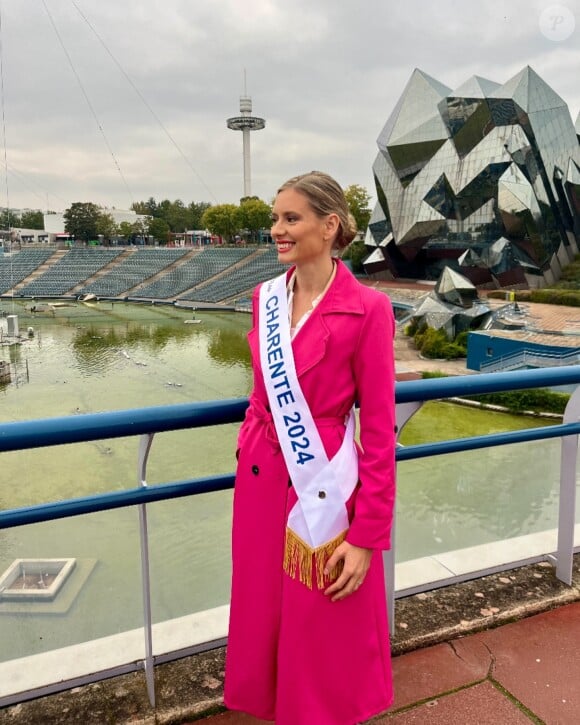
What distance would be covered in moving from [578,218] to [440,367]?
2087cm

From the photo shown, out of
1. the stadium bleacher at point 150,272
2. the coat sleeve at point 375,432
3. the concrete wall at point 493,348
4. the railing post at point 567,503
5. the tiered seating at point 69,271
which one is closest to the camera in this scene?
the coat sleeve at point 375,432

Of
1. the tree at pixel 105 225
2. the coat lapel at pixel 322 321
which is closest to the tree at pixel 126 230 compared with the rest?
the tree at pixel 105 225

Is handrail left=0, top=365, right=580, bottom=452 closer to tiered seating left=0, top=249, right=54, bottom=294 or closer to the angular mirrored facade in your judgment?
the angular mirrored facade

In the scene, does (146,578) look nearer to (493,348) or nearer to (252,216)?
(493,348)

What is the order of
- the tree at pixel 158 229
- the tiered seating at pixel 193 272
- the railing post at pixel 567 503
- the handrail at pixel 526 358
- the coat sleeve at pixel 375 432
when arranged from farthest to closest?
the tree at pixel 158 229 < the tiered seating at pixel 193 272 < the handrail at pixel 526 358 < the railing post at pixel 567 503 < the coat sleeve at pixel 375 432

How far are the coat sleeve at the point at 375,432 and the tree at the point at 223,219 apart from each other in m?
65.5

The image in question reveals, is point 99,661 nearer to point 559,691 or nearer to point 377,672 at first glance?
point 377,672

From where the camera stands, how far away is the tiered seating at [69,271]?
53.0 metres

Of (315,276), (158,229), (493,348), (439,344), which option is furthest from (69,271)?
(315,276)

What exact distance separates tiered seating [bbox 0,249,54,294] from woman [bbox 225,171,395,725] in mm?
58160

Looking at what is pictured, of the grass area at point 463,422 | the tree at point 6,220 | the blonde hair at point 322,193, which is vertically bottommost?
the grass area at point 463,422

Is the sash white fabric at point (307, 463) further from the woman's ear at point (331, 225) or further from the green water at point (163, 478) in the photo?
the green water at point (163, 478)

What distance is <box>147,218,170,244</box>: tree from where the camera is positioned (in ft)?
257

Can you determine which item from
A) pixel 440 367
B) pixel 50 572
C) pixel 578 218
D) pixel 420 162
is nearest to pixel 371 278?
pixel 420 162
